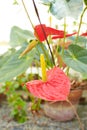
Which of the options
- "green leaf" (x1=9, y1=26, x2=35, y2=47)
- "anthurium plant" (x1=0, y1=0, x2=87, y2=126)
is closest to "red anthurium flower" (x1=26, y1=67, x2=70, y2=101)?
"anthurium plant" (x1=0, y1=0, x2=87, y2=126)

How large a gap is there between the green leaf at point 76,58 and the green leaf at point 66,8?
134 mm

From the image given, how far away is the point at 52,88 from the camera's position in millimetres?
667

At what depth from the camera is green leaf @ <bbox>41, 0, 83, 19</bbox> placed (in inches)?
27.9

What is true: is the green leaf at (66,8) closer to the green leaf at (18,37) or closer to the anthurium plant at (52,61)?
the anthurium plant at (52,61)

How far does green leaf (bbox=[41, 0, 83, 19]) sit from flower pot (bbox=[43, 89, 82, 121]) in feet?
1.98

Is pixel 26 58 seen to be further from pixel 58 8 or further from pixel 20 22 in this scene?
pixel 20 22

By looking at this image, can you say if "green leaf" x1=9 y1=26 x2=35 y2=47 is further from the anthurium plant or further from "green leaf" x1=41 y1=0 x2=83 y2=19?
"green leaf" x1=41 y1=0 x2=83 y2=19

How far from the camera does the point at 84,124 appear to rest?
1304mm

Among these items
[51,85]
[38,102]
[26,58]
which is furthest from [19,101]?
[51,85]

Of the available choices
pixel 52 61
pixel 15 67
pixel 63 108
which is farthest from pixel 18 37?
pixel 63 108

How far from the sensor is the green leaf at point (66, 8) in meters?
0.71

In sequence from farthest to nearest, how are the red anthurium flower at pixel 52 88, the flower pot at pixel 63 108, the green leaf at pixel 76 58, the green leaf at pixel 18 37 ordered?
the flower pot at pixel 63 108, the green leaf at pixel 18 37, the green leaf at pixel 76 58, the red anthurium flower at pixel 52 88

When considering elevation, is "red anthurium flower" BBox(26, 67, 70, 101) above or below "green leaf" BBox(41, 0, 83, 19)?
below

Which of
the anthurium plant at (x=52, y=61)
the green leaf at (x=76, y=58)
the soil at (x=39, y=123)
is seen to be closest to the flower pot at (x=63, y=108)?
the soil at (x=39, y=123)
